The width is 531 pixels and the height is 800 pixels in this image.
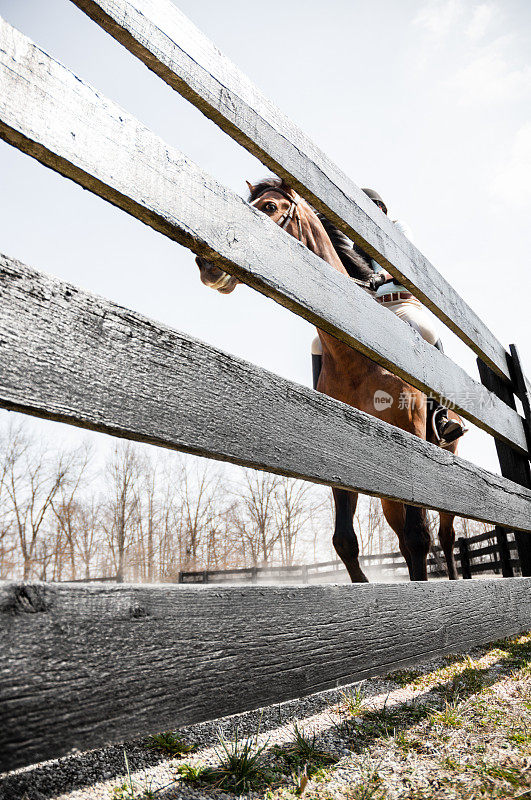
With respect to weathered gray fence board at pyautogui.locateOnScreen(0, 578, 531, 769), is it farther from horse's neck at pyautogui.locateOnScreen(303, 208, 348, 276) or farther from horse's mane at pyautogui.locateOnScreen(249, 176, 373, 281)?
horse's mane at pyautogui.locateOnScreen(249, 176, 373, 281)

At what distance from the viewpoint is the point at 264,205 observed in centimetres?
320

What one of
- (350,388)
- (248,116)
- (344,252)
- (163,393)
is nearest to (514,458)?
(350,388)

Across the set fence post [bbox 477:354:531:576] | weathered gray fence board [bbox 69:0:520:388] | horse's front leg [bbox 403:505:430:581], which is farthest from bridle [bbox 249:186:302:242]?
horse's front leg [bbox 403:505:430:581]

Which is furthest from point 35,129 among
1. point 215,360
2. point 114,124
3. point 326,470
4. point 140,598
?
point 326,470

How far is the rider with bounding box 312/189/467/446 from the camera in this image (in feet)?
11.3

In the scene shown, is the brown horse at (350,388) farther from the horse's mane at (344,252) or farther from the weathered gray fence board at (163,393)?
the weathered gray fence board at (163,393)

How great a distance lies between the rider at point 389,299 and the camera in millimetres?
3453

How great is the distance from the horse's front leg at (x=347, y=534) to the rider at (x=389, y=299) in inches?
40.3

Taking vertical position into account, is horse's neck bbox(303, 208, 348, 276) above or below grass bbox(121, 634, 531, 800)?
above

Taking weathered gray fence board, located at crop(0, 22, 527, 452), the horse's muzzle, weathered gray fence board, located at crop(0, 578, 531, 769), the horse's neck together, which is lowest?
weathered gray fence board, located at crop(0, 578, 531, 769)

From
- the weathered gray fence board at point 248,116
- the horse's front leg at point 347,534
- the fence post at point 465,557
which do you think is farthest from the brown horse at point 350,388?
the fence post at point 465,557

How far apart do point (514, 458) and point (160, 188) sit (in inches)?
99.5

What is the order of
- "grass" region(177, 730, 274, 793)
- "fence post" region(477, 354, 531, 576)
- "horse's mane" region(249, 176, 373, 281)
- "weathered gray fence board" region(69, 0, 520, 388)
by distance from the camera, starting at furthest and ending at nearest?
"horse's mane" region(249, 176, 373, 281) < "fence post" region(477, 354, 531, 576) < "grass" region(177, 730, 274, 793) < "weathered gray fence board" region(69, 0, 520, 388)

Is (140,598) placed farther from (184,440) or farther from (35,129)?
(35,129)
